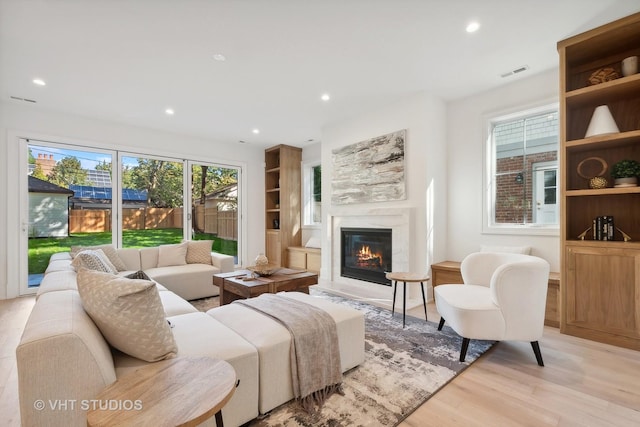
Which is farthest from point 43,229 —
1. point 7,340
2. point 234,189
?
point 234,189

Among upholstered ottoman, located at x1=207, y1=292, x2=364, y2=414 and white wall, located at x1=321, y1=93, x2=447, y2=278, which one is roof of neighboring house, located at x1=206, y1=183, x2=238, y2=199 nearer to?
white wall, located at x1=321, y1=93, x2=447, y2=278

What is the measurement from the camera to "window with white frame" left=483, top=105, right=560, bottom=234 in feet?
11.0

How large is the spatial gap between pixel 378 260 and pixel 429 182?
1289 mm

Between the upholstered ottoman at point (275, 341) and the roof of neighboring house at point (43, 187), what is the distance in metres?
4.03

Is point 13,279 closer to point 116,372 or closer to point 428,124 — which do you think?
point 116,372

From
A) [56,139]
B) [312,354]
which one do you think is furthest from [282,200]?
[312,354]

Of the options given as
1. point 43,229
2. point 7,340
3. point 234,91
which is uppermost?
point 234,91

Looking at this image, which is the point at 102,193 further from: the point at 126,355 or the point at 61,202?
the point at 126,355

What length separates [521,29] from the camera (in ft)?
8.37

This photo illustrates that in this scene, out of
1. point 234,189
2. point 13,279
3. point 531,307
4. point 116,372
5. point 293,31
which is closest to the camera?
point 116,372

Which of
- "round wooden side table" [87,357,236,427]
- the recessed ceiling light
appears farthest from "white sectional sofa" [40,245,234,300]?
the recessed ceiling light

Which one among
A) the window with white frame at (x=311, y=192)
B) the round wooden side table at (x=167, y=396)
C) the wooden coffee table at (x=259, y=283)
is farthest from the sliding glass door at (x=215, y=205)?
the round wooden side table at (x=167, y=396)

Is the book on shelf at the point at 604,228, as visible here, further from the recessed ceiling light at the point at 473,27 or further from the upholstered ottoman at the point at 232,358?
the upholstered ottoman at the point at 232,358

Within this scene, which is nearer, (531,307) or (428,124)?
(531,307)
